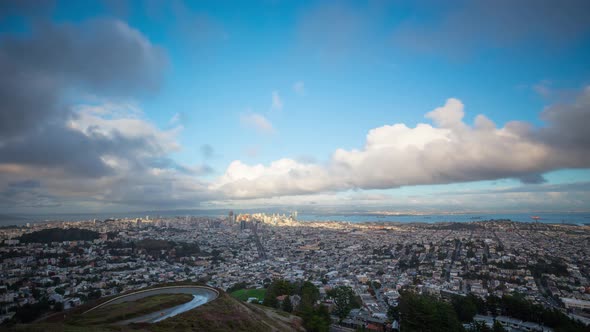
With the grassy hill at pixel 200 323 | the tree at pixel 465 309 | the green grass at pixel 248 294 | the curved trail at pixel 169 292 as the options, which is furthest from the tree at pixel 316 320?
the tree at pixel 465 309

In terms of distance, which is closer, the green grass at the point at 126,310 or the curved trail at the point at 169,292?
the green grass at the point at 126,310

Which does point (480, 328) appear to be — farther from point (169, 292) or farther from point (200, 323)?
point (169, 292)

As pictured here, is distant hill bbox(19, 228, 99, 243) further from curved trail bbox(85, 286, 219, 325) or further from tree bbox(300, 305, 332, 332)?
tree bbox(300, 305, 332, 332)

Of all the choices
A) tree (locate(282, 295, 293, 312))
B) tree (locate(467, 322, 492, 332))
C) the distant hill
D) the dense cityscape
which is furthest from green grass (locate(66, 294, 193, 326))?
the distant hill

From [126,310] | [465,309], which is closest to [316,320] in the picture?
[126,310]

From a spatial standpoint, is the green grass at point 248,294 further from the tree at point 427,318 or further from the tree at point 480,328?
the tree at point 480,328
